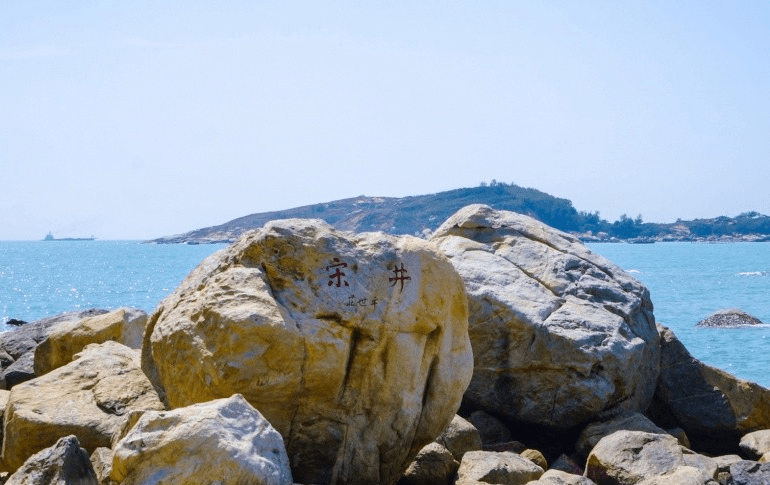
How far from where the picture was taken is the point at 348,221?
106 m

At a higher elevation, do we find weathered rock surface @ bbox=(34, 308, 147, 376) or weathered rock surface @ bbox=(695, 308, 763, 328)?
weathered rock surface @ bbox=(34, 308, 147, 376)

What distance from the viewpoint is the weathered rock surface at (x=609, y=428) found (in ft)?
36.8

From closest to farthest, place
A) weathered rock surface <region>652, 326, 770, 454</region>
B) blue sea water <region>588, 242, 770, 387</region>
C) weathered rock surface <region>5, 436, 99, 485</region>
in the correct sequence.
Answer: weathered rock surface <region>5, 436, 99, 485</region> < weathered rock surface <region>652, 326, 770, 454</region> < blue sea water <region>588, 242, 770, 387</region>

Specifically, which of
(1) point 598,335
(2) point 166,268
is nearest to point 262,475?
(1) point 598,335

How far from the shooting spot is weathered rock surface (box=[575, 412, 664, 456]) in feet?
36.8

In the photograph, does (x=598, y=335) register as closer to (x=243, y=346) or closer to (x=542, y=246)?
(x=542, y=246)

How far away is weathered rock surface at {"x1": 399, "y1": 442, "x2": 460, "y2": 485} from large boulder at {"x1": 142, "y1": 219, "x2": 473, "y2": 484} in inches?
9.8

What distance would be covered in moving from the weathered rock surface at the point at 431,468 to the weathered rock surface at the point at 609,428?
8.00 feet

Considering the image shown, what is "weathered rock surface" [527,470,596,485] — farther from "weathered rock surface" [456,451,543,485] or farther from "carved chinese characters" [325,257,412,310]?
"carved chinese characters" [325,257,412,310]

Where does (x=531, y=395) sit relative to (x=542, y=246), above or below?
below

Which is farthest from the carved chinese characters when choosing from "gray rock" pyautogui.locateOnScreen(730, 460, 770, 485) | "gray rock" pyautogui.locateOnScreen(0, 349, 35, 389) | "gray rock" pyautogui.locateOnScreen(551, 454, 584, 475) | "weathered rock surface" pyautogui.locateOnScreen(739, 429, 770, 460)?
"gray rock" pyautogui.locateOnScreen(0, 349, 35, 389)

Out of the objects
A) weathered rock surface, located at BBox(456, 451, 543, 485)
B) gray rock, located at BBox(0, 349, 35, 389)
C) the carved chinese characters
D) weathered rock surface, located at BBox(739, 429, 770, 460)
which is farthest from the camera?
gray rock, located at BBox(0, 349, 35, 389)

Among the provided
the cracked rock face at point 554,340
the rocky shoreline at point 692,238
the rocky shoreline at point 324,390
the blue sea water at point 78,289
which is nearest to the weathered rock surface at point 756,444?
the rocky shoreline at point 324,390

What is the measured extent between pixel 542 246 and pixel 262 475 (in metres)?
8.20
